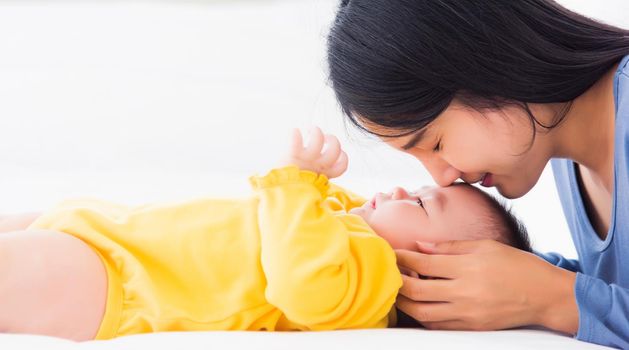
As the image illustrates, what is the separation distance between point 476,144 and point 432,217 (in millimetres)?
131

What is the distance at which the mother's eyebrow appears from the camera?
1.22 meters

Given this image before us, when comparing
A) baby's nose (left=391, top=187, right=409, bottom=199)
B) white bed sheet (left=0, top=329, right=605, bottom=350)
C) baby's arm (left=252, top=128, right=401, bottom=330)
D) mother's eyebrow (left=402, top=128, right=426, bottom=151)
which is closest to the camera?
white bed sheet (left=0, top=329, right=605, bottom=350)

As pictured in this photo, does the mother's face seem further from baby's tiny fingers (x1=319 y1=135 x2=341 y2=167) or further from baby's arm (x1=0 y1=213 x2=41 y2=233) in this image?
baby's arm (x1=0 y1=213 x2=41 y2=233)

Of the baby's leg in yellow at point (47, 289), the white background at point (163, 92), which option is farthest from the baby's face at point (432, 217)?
the white background at point (163, 92)

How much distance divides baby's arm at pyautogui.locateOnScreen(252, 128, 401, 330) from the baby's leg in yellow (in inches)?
9.8

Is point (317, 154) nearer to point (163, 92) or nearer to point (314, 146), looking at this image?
point (314, 146)

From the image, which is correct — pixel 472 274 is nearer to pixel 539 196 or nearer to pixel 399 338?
pixel 399 338

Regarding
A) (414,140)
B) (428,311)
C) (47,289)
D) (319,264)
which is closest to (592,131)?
(414,140)

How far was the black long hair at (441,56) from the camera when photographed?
46.0 inches

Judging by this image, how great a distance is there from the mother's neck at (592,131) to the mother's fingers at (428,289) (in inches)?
13.4

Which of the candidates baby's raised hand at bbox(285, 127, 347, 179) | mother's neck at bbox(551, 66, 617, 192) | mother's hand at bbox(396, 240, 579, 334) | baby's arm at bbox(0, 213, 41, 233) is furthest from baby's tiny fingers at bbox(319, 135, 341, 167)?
baby's arm at bbox(0, 213, 41, 233)

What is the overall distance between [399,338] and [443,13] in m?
0.46

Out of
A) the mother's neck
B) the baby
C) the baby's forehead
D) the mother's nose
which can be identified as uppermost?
the mother's neck

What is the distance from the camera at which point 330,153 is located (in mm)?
1280
